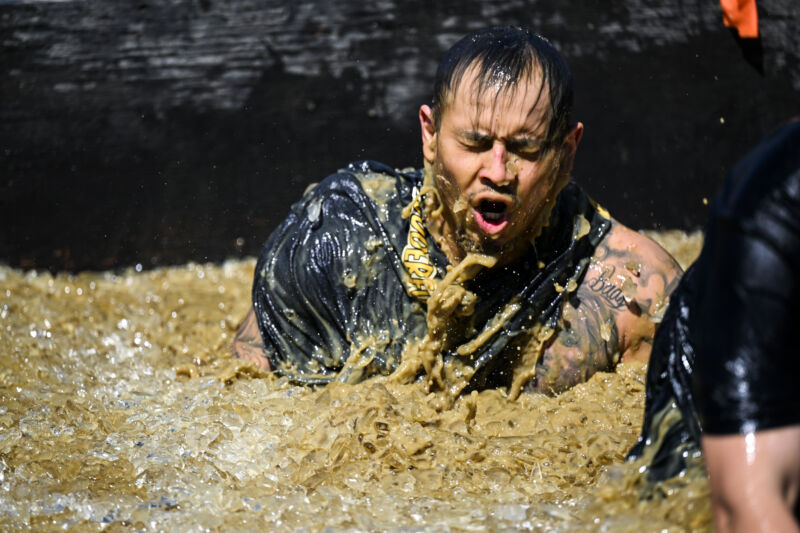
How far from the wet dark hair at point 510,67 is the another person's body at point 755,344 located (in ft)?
4.87

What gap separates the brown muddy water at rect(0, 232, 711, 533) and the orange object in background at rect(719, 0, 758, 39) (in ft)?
8.23

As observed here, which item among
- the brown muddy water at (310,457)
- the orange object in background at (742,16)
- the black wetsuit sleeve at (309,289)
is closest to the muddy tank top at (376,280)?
the black wetsuit sleeve at (309,289)

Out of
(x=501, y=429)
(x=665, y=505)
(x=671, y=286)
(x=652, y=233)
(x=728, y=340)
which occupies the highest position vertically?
(x=728, y=340)

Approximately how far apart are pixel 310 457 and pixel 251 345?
864 millimetres

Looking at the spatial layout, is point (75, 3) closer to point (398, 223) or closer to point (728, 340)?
point (398, 223)

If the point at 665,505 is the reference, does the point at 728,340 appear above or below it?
above

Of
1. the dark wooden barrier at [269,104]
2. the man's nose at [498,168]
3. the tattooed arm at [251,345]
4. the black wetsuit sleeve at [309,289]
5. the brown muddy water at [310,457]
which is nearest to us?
the brown muddy water at [310,457]

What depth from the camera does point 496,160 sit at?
316 centimetres

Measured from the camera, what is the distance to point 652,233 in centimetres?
553

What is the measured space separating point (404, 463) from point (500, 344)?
2.02 feet


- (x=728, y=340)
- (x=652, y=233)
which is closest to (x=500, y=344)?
(x=728, y=340)

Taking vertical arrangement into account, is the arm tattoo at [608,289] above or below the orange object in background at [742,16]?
below

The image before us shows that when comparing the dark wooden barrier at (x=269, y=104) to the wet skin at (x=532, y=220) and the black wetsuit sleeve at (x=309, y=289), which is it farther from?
the wet skin at (x=532, y=220)

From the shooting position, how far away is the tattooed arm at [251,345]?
3797 mm
